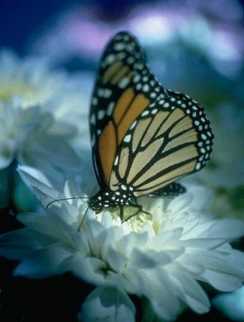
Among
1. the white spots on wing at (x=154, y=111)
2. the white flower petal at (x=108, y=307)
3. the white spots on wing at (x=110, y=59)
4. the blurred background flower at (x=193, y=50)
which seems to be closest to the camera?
the white flower petal at (x=108, y=307)

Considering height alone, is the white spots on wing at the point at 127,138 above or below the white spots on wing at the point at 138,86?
below

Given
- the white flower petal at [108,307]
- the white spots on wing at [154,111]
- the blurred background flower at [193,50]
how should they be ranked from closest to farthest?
the white flower petal at [108,307]
the white spots on wing at [154,111]
the blurred background flower at [193,50]

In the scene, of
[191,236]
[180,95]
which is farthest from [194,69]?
[191,236]

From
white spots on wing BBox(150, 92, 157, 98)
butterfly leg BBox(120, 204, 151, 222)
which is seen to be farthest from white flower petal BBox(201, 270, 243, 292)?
white spots on wing BBox(150, 92, 157, 98)

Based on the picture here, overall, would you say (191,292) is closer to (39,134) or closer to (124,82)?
(124,82)

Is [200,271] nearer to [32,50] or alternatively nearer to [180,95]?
[180,95]

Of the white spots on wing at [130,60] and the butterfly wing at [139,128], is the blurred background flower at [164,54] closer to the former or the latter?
the butterfly wing at [139,128]

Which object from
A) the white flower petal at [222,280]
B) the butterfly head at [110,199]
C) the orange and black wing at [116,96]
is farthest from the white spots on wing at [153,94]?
the white flower petal at [222,280]

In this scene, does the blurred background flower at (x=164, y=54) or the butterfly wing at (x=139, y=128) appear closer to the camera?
the butterfly wing at (x=139, y=128)
